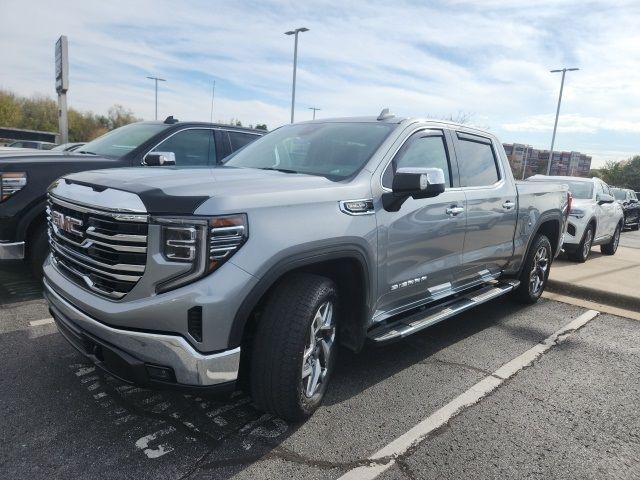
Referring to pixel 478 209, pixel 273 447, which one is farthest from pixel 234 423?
pixel 478 209

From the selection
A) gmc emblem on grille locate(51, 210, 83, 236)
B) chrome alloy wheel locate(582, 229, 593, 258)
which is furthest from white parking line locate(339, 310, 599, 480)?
chrome alloy wheel locate(582, 229, 593, 258)

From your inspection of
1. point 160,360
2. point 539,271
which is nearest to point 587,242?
point 539,271

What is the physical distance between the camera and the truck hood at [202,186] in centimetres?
240

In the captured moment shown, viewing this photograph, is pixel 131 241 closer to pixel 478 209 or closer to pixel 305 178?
pixel 305 178

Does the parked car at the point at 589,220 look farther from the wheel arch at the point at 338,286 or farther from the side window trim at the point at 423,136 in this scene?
the wheel arch at the point at 338,286

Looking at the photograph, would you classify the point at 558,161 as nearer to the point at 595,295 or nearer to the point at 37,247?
the point at 595,295

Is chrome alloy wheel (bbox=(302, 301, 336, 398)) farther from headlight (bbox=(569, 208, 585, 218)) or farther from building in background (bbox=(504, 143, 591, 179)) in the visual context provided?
building in background (bbox=(504, 143, 591, 179))

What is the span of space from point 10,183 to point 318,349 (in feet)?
11.3

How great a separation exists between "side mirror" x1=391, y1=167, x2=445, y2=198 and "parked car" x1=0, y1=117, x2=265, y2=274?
7.51 feet

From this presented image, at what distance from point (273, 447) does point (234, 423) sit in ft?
1.11

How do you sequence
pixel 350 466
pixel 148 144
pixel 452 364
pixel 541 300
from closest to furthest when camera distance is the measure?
pixel 350 466 → pixel 452 364 → pixel 148 144 → pixel 541 300

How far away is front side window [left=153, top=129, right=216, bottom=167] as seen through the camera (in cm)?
597

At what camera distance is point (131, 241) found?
242 cm

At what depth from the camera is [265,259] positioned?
251 cm
